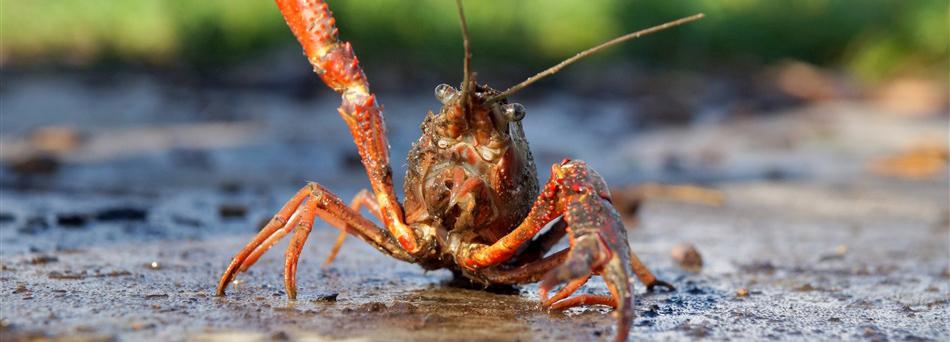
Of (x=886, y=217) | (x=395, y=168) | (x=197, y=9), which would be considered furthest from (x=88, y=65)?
(x=886, y=217)

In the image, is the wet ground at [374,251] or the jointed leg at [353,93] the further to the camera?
the jointed leg at [353,93]

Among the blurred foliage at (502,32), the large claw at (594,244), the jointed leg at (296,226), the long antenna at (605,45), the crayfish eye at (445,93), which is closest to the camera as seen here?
the large claw at (594,244)

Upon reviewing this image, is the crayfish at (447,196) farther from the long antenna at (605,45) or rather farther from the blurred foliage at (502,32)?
the blurred foliage at (502,32)

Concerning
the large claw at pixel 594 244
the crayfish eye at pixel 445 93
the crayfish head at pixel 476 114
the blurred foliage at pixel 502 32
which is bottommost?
the large claw at pixel 594 244

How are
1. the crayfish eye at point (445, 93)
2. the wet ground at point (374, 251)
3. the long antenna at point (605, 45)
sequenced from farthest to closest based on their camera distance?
the crayfish eye at point (445, 93), the wet ground at point (374, 251), the long antenna at point (605, 45)

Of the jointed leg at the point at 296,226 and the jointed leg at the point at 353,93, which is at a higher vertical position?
the jointed leg at the point at 353,93

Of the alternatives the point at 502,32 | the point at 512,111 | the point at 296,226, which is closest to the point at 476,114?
the point at 512,111

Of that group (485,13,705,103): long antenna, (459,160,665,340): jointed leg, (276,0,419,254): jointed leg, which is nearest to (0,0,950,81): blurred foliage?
(276,0,419,254): jointed leg

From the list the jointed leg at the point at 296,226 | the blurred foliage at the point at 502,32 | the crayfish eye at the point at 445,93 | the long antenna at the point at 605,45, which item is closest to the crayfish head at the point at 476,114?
the crayfish eye at the point at 445,93

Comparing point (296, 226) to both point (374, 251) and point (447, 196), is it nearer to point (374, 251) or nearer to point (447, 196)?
point (447, 196)
